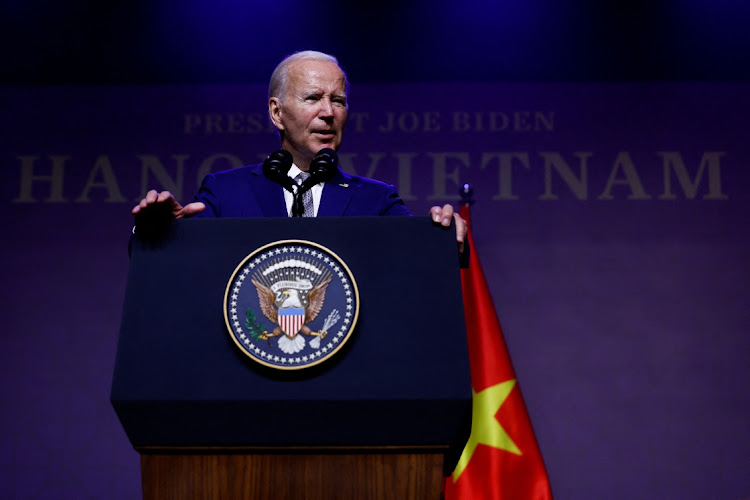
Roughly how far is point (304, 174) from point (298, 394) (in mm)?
736

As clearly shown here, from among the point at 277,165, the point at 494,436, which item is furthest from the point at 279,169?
the point at 494,436

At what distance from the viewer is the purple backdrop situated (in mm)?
3256

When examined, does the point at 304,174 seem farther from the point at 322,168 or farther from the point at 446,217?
the point at 446,217

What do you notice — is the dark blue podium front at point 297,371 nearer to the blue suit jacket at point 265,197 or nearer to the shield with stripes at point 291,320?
the shield with stripes at point 291,320

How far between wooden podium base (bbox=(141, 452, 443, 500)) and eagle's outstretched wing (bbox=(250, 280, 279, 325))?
0.20m

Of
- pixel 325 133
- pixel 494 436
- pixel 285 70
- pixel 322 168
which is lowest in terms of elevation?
pixel 494 436

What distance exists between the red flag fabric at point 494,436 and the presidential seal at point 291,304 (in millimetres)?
1682

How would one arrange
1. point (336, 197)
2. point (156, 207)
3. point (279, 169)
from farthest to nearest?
point (336, 197) < point (279, 169) < point (156, 207)

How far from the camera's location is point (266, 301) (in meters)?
1.10

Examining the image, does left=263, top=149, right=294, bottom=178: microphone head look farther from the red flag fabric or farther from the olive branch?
the red flag fabric

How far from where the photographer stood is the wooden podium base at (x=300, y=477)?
3.53ft

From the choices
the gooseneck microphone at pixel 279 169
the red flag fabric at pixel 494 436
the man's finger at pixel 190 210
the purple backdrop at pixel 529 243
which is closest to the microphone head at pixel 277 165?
the gooseneck microphone at pixel 279 169

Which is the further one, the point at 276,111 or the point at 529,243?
the point at 529,243

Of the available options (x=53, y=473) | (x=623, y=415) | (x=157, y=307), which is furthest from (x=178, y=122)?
(x=157, y=307)
